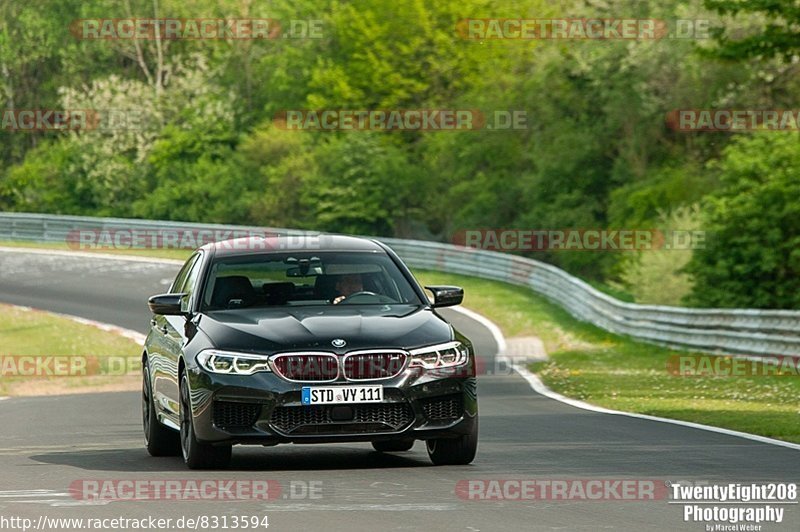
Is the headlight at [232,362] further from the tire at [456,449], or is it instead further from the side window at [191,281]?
the tire at [456,449]

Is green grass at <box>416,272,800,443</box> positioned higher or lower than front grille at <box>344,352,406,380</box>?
lower

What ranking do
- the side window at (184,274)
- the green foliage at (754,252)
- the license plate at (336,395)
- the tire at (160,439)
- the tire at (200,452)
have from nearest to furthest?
1. the license plate at (336,395)
2. the tire at (200,452)
3. the tire at (160,439)
4. the side window at (184,274)
5. the green foliage at (754,252)

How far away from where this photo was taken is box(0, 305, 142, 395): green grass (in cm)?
2816

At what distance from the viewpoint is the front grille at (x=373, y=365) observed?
11.2m

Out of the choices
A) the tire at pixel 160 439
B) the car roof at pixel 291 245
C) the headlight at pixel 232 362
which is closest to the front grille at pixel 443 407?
the headlight at pixel 232 362

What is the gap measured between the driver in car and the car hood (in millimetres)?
282

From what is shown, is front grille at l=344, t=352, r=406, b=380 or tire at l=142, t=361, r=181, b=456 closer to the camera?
front grille at l=344, t=352, r=406, b=380

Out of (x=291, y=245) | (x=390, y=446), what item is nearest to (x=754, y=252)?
(x=390, y=446)

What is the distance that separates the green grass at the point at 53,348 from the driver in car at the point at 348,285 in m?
15.6

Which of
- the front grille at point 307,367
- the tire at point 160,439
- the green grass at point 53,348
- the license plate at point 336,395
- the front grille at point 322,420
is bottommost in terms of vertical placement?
the green grass at point 53,348

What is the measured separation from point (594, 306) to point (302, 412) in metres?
27.6

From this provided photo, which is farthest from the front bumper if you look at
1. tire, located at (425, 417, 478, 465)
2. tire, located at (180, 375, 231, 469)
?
tire, located at (425, 417, 478, 465)

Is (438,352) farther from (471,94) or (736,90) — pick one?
(471,94)

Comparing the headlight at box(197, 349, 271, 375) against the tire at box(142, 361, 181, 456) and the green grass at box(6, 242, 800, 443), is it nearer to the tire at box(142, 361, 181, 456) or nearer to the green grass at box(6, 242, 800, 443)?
the tire at box(142, 361, 181, 456)
